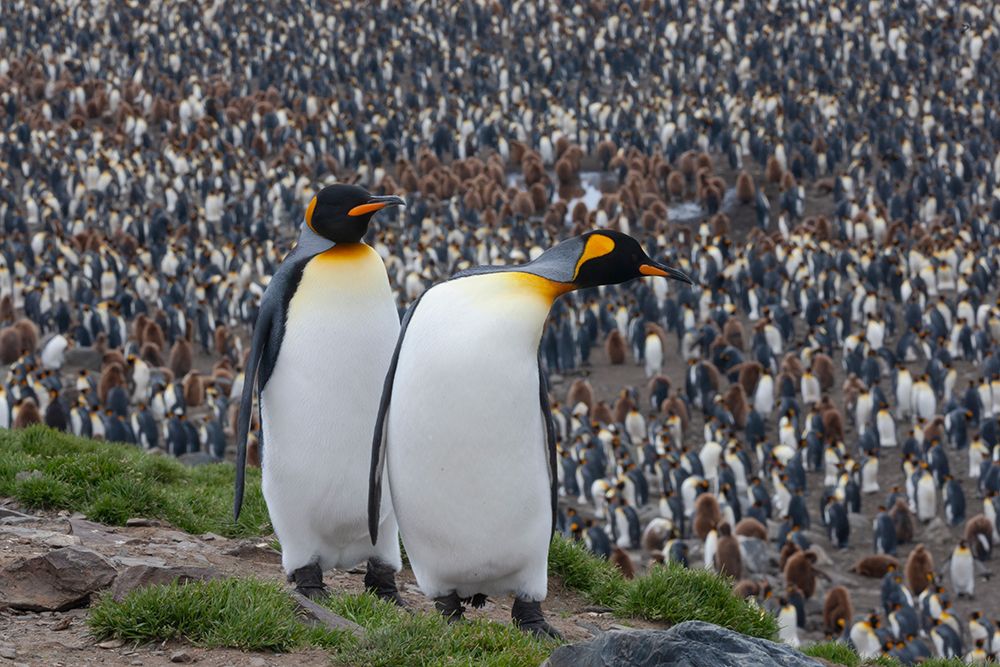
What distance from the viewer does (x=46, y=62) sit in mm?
44312

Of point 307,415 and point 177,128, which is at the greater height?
point 177,128

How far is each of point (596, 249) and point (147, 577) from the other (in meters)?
1.81

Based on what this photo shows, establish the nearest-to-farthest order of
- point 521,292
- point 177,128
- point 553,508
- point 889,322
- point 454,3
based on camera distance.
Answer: point 521,292
point 553,508
point 889,322
point 177,128
point 454,3

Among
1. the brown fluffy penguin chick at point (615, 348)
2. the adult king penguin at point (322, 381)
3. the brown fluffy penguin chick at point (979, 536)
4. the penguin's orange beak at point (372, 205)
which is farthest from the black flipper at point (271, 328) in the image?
the brown fluffy penguin chick at point (615, 348)

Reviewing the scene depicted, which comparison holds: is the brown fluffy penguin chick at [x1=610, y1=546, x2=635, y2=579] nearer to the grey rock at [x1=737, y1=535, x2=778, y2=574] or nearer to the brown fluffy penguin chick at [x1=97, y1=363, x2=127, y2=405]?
the grey rock at [x1=737, y1=535, x2=778, y2=574]

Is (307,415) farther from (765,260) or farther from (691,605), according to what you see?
(765,260)

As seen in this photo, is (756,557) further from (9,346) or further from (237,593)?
(9,346)

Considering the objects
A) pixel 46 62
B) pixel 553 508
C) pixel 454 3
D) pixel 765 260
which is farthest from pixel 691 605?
pixel 454 3

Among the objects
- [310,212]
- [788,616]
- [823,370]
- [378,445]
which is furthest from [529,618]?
[823,370]

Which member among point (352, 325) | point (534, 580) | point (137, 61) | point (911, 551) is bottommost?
point (911, 551)

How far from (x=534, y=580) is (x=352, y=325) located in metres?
1.15

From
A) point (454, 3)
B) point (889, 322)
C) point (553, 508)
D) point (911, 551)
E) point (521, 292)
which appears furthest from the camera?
point (454, 3)

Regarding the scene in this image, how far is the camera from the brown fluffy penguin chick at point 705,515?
53.8ft

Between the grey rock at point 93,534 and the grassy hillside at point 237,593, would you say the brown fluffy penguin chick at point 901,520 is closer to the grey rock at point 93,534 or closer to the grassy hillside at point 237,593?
the grassy hillside at point 237,593
